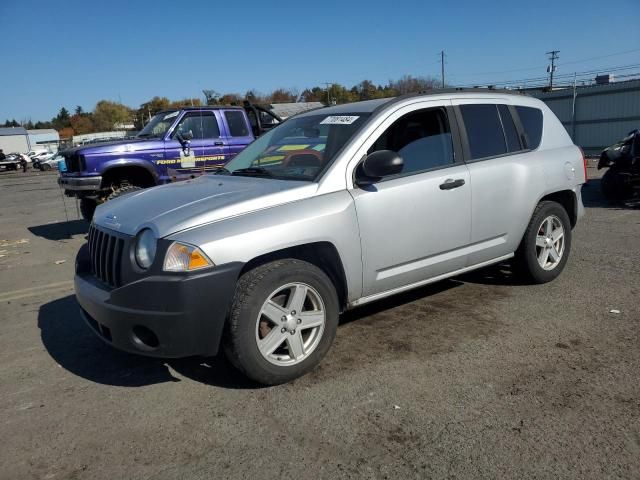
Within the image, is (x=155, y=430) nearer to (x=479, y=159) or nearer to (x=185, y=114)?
(x=479, y=159)

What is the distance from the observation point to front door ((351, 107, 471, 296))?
3666 mm

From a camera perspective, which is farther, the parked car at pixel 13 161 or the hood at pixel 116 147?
the parked car at pixel 13 161

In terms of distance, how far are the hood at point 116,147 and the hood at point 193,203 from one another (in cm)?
520

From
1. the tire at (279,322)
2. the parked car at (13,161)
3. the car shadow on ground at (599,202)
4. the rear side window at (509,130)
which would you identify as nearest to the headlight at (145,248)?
the tire at (279,322)

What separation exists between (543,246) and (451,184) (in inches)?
58.8

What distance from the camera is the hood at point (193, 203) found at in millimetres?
3172

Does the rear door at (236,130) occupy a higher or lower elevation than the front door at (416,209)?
higher

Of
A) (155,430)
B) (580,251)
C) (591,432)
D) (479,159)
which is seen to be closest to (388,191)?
(479,159)

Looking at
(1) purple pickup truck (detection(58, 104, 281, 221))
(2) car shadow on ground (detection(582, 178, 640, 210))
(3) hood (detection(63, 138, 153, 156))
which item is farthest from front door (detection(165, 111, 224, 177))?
(2) car shadow on ground (detection(582, 178, 640, 210))

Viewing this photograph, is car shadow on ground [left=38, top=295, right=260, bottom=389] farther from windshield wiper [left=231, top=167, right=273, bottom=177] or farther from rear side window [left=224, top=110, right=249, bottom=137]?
rear side window [left=224, top=110, right=249, bottom=137]

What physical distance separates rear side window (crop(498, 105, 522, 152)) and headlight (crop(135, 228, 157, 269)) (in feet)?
Result: 10.5

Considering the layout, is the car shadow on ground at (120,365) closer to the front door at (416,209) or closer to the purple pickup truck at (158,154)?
the front door at (416,209)

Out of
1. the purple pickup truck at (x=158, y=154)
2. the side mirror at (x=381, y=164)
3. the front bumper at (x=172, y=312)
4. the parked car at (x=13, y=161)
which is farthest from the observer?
the parked car at (x=13, y=161)

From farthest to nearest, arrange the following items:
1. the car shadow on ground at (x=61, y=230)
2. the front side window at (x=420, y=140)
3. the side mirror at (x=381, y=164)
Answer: the car shadow on ground at (x=61, y=230) < the front side window at (x=420, y=140) < the side mirror at (x=381, y=164)
